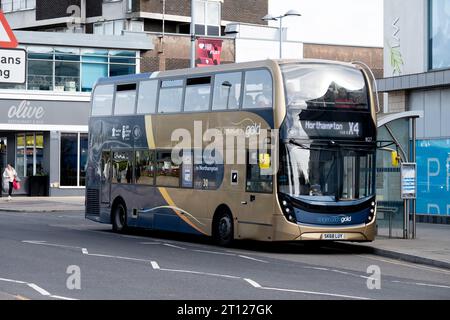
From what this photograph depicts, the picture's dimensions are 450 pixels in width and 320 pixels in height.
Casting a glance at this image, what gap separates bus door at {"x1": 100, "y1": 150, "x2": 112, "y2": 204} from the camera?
27.5 metres

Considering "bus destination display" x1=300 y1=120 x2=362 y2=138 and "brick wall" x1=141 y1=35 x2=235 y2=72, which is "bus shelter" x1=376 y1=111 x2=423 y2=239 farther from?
"brick wall" x1=141 y1=35 x2=235 y2=72

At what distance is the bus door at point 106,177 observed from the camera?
27.5 metres

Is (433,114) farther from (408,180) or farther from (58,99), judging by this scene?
(58,99)

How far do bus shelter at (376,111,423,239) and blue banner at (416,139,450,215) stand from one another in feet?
15.1

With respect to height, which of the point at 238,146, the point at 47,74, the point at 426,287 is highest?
the point at 47,74

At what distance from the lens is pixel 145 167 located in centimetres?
2570

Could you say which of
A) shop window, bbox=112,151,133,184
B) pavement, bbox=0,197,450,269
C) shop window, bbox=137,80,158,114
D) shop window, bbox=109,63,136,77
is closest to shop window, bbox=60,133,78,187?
shop window, bbox=109,63,136,77

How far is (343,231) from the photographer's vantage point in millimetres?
21266

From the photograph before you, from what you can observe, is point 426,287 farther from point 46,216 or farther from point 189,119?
point 46,216

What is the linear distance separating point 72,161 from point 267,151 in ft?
101

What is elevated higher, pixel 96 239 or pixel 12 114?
pixel 12 114
